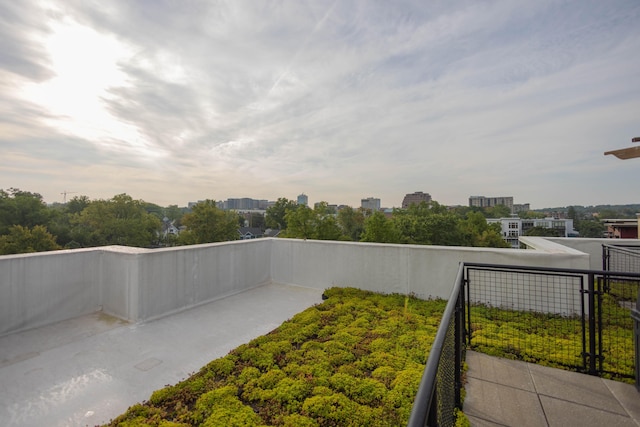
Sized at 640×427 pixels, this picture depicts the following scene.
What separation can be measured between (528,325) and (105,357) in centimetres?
561

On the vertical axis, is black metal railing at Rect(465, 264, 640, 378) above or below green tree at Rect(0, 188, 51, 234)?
below

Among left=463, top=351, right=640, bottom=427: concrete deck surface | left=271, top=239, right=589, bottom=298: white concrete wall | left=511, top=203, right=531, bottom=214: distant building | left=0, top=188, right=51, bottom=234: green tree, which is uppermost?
left=511, top=203, right=531, bottom=214: distant building

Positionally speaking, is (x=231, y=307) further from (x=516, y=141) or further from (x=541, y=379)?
(x=516, y=141)

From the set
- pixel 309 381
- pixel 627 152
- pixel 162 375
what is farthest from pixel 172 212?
pixel 627 152

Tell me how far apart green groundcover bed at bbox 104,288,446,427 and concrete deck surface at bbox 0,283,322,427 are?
329 mm

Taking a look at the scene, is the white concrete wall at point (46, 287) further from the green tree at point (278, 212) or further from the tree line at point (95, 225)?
the green tree at point (278, 212)

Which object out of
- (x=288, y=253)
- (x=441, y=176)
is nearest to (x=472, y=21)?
(x=288, y=253)

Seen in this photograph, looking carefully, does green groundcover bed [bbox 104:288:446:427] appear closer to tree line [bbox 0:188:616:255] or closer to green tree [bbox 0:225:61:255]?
tree line [bbox 0:188:616:255]

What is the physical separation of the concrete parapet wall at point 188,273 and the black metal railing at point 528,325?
54cm

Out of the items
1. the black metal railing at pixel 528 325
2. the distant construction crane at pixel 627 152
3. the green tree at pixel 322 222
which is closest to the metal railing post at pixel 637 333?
the black metal railing at pixel 528 325

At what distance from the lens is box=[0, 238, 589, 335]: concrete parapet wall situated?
13.3 ft

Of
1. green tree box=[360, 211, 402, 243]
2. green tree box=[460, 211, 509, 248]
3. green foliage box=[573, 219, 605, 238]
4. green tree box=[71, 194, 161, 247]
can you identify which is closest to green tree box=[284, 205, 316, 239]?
green tree box=[360, 211, 402, 243]

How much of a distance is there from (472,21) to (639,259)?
18.0ft

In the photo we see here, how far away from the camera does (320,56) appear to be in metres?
7.20
